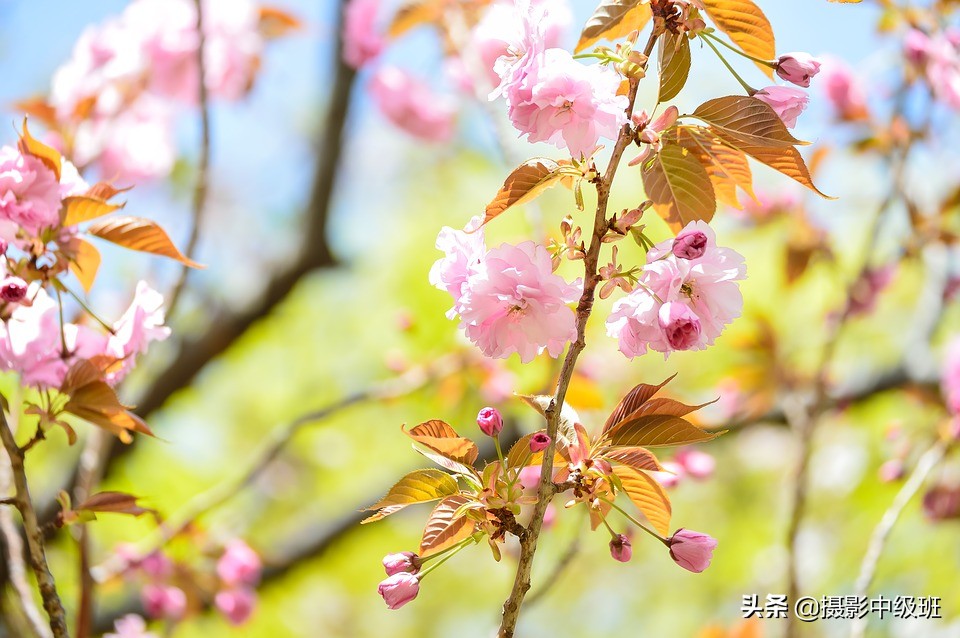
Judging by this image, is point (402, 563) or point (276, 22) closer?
point (402, 563)

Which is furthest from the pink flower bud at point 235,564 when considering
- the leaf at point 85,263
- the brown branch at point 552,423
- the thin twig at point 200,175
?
the brown branch at point 552,423

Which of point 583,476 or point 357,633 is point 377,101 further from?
point 357,633

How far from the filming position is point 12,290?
32.0 inches

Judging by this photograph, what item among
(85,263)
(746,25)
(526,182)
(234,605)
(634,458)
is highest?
(746,25)

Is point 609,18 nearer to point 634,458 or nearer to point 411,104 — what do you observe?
point 634,458

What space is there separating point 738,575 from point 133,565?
3.46m

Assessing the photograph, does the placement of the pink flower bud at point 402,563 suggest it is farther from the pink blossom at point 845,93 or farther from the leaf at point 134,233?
the pink blossom at point 845,93

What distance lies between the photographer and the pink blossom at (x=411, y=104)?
302cm

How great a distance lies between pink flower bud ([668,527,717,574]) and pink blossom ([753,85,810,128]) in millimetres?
393

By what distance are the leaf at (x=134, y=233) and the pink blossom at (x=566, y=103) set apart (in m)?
0.42

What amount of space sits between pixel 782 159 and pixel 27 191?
2.43ft

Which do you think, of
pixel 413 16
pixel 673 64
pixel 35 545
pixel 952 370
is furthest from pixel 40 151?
pixel 952 370

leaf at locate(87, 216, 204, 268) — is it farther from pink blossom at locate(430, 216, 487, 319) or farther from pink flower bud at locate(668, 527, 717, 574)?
pink flower bud at locate(668, 527, 717, 574)

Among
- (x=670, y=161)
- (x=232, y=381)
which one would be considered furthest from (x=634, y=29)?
(x=232, y=381)
